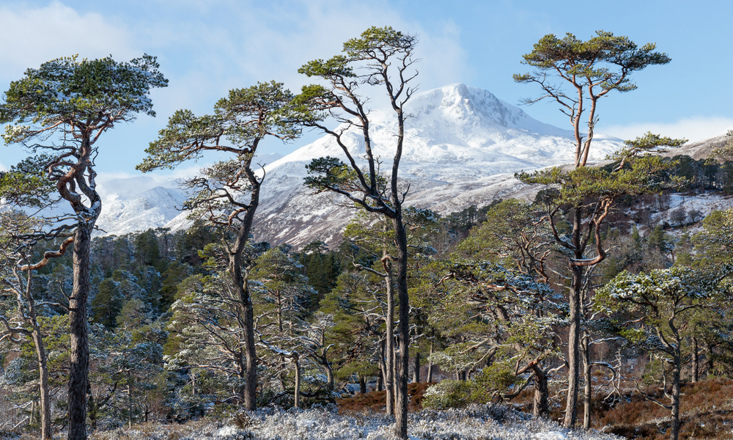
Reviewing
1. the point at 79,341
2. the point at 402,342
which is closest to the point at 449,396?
the point at 402,342

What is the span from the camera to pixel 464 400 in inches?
637

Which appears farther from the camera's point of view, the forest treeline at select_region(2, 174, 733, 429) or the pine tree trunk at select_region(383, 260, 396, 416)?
the pine tree trunk at select_region(383, 260, 396, 416)

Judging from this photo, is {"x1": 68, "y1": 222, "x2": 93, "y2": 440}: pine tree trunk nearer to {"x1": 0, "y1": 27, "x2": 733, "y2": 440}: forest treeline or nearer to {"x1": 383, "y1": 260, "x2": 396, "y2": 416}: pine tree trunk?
{"x1": 0, "y1": 27, "x2": 733, "y2": 440}: forest treeline

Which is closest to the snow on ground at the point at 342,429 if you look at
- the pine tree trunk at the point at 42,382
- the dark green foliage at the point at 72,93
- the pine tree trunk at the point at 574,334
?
the pine tree trunk at the point at 574,334

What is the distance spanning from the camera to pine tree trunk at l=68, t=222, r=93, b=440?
895cm

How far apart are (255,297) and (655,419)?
20994mm

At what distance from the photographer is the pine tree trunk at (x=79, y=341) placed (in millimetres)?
8953

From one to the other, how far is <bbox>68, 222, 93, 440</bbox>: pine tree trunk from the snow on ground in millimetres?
1973

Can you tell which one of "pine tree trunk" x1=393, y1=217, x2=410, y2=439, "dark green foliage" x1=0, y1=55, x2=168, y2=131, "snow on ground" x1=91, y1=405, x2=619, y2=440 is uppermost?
"dark green foliage" x1=0, y1=55, x2=168, y2=131

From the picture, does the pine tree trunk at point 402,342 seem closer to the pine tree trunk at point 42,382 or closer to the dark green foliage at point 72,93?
the dark green foliage at point 72,93

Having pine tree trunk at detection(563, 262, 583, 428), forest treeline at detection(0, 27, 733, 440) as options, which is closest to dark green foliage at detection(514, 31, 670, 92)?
forest treeline at detection(0, 27, 733, 440)

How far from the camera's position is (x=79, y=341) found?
9.13 meters

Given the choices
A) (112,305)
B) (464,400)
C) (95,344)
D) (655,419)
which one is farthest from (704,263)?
(112,305)

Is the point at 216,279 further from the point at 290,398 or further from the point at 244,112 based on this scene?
the point at 244,112
